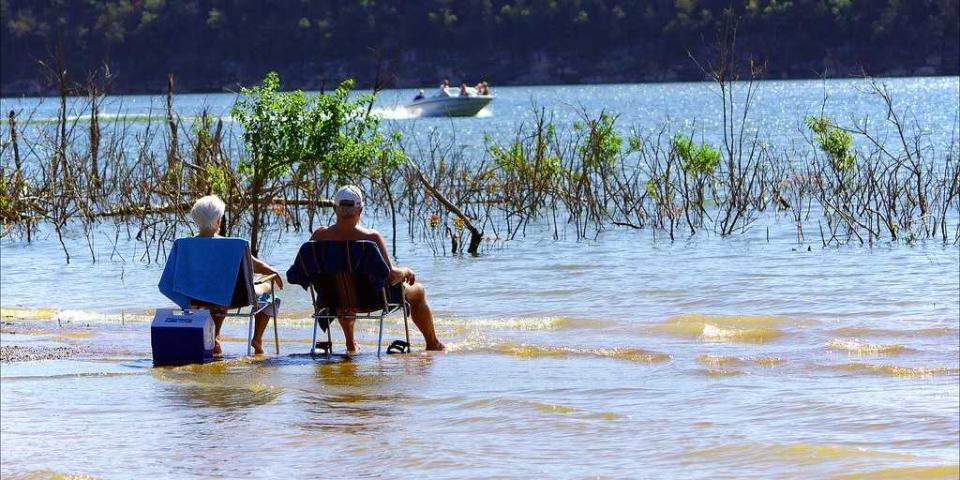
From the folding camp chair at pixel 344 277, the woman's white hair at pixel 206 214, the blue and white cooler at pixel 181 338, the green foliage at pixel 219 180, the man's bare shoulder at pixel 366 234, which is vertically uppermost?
the green foliage at pixel 219 180

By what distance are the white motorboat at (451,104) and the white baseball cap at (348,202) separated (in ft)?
158

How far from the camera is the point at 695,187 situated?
15992 millimetres

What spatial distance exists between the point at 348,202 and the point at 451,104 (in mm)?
49534

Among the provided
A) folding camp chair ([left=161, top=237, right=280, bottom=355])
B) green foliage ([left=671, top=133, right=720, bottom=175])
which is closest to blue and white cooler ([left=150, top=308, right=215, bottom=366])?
folding camp chair ([left=161, top=237, right=280, bottom=355])

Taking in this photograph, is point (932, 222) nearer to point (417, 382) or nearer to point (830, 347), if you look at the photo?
point (830, 347)

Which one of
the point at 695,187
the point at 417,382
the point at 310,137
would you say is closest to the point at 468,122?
the point at 695,187

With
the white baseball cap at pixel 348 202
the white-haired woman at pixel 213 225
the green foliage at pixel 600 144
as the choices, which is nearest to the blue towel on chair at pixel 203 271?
the white-haired woman at pixel 213 225

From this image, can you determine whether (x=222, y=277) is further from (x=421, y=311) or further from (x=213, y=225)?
(x=421, y=311)

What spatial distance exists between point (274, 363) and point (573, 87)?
9170 cm

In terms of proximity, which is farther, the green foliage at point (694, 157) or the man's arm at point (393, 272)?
the green foliage at point (694, 157)

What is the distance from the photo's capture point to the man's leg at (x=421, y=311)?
827 cm

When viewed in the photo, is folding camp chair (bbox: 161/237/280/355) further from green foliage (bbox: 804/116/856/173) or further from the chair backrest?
green foliage (bbox: 804/116/856/173)

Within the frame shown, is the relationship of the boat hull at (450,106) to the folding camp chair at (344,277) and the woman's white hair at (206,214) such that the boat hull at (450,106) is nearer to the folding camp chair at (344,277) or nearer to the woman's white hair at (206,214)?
the folding camp chair at (344,277)

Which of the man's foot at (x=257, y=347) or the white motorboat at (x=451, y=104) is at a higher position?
the white motorboat at (x=451, y=104)
